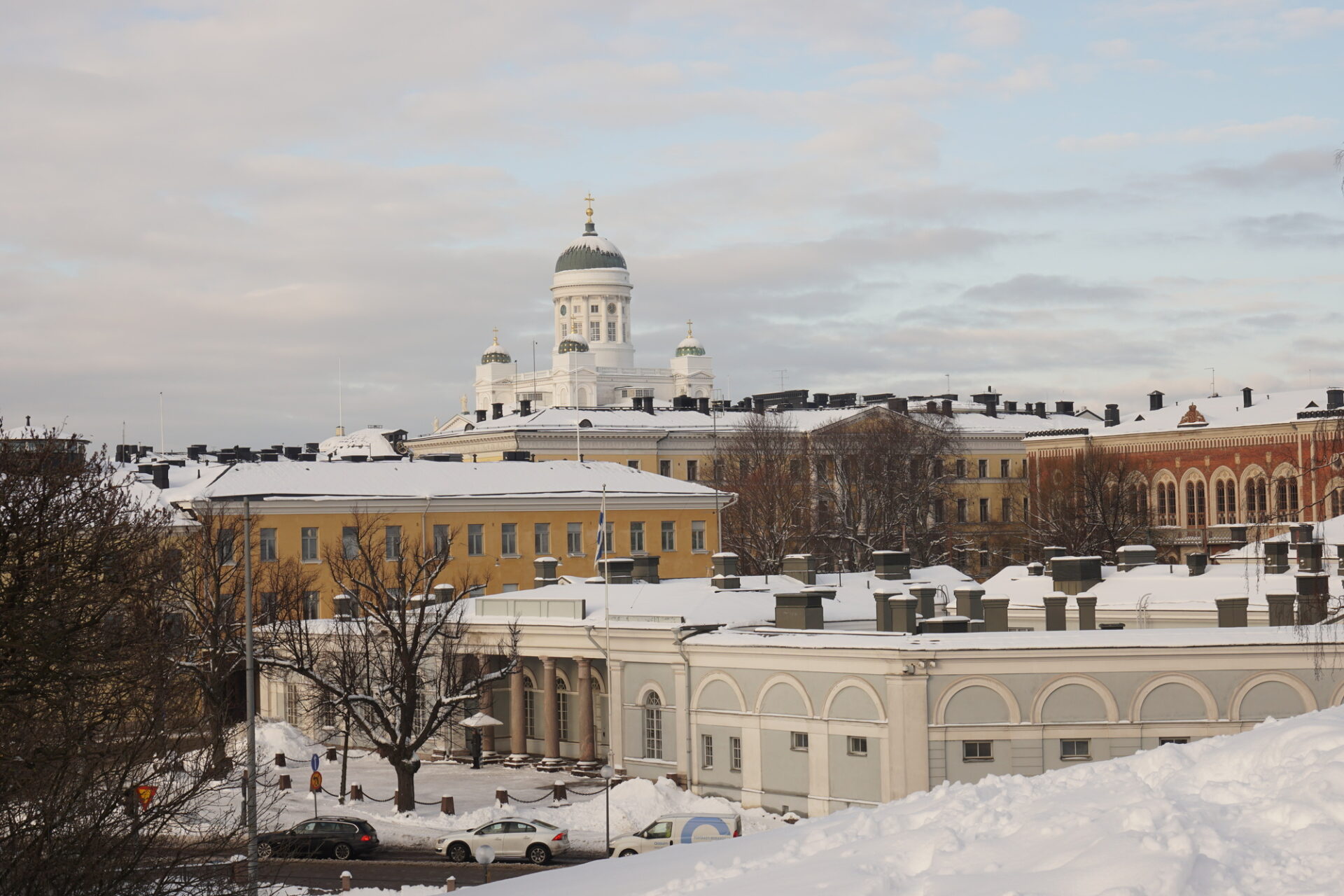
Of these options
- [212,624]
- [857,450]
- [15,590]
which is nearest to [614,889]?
[15,590]

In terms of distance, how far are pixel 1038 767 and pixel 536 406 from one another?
13361 cm

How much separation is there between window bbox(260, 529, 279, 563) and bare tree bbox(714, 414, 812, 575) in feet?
99.5

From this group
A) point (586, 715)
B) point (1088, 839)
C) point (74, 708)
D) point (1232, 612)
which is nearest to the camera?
point (1088, 839)

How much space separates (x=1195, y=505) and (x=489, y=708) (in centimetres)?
7438

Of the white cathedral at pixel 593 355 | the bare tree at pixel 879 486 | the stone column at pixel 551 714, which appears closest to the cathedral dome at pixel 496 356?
the white cathedral at pixel 593 355

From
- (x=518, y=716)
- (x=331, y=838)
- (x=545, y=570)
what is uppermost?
(x=545, y=570)

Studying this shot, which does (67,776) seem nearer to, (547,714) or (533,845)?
(533,845)

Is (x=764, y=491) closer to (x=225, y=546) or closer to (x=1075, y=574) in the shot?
(x=225, y=546)

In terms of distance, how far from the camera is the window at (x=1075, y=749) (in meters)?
43.3

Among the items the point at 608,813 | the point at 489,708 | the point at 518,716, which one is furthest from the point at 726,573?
the point at 608,813

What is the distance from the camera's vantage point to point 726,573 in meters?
56.8

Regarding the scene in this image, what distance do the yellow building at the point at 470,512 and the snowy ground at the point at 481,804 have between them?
57.0ft

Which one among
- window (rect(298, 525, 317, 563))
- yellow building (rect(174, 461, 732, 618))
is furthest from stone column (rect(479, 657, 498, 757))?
window (rect(298, 525, 317, 563))

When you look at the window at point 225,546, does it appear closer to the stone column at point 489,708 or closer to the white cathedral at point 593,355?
the stone column at point 489,708
